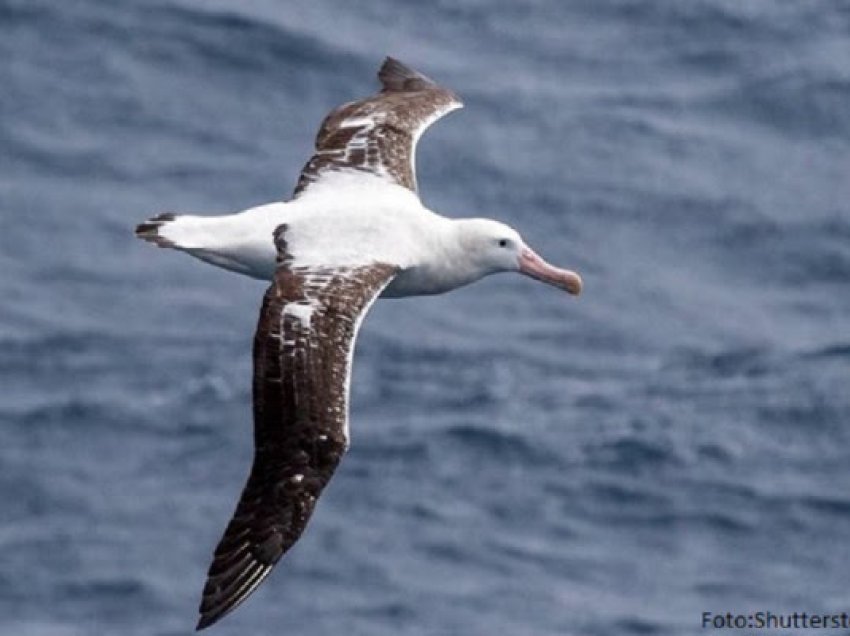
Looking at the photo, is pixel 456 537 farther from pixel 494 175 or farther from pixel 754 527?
pixel 494 175

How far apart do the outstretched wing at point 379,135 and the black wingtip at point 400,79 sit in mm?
134

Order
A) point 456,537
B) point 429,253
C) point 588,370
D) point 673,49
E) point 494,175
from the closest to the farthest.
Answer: point 429,253
point 456,537
point 588,370
point 494,175
point 673,49

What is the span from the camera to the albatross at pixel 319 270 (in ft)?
50.6

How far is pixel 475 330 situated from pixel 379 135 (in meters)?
8.68

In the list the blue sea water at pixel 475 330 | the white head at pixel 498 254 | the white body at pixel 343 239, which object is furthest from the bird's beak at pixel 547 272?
the blue sea water at pixel 475 330

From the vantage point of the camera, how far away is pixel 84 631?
76.8ft

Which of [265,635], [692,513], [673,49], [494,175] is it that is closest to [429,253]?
[265,635]

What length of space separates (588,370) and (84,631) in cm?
652

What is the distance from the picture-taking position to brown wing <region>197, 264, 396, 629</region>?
Result: 15.2 metres

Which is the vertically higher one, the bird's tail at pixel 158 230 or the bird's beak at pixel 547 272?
the bird's beak at pixel 547 272

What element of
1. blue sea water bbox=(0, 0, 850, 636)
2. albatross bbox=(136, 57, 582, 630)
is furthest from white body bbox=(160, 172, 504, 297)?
blue sea water bbox=(0, 0, 850, 636)

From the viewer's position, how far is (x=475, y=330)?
27281 millimetres

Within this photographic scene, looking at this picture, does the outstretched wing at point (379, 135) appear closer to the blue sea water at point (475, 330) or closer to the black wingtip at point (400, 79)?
the black wingtip at point (400, 79)

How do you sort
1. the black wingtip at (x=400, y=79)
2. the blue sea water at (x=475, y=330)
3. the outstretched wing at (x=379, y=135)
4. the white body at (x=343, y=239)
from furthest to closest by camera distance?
the blue sea water at (x=475, y=330) < the black wingtip at (x=400, y=79) < the outstretched wing at (x=379, y=135) < the white body at (x=343, y=239)
